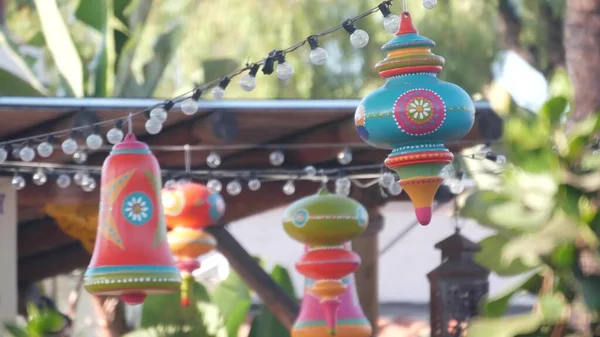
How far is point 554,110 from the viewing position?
22.6ft

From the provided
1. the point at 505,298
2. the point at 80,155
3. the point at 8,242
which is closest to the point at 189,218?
the point at 80,155

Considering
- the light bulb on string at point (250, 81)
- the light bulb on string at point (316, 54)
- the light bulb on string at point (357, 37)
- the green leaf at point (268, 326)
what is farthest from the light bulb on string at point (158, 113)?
the green leaf at point (268, 326)

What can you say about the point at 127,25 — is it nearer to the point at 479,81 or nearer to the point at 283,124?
the point at 283,124

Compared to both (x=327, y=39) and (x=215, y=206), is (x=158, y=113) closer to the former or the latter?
(x=215, y=206)

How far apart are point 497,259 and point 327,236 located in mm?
1428

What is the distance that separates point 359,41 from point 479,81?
11.4m

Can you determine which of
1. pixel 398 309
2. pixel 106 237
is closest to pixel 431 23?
pixel 398 309

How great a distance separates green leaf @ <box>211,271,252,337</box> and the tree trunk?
2739 millimetres

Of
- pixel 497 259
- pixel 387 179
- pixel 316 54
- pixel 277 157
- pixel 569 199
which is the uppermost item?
pixel 316 54

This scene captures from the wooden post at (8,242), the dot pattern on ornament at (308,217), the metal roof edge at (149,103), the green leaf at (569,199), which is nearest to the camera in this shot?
the dot pattern on ornament at (308,217)

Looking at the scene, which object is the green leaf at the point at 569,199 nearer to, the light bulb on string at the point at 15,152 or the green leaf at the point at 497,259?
the green leaf at the point at 497,259

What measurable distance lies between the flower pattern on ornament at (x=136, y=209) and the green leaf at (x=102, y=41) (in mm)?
3842

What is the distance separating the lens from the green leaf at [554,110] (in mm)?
6863

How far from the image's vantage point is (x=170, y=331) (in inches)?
342
